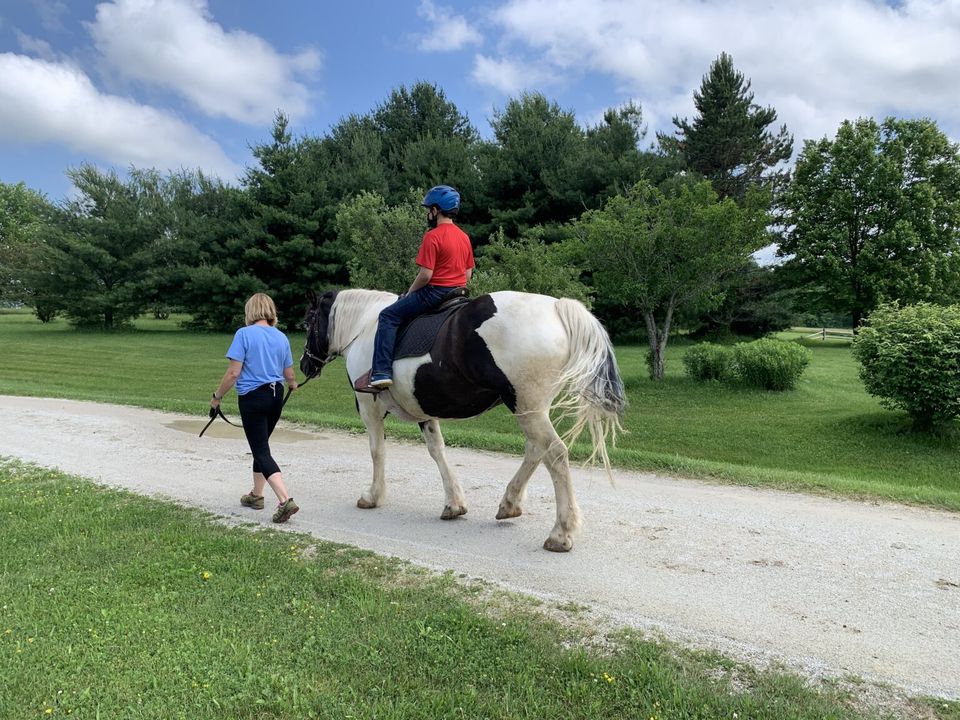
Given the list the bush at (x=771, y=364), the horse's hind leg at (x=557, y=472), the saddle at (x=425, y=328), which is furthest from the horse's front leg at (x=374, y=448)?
the bush at (x=771, y=364)

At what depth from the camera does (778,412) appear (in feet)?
43.0

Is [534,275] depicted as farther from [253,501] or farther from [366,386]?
[253,501]

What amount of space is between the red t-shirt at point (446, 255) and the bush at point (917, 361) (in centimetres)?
829

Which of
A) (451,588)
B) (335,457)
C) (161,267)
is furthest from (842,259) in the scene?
(161,267)

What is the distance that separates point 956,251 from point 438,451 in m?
38.0

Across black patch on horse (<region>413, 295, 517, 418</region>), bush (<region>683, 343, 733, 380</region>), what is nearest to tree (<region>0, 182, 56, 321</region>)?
bush (<region>683, 343, 733, 380</region>)

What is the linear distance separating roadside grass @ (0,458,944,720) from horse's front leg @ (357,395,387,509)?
149cm

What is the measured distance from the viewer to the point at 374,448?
247 inches

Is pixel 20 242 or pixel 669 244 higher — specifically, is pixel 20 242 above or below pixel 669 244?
above

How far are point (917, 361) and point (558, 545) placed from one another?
27.0 ft

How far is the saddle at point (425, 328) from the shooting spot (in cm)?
543

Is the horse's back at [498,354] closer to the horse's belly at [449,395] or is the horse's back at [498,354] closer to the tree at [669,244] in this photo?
the horse's belly at [449,395]

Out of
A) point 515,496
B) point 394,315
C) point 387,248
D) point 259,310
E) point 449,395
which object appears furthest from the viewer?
point 387,248

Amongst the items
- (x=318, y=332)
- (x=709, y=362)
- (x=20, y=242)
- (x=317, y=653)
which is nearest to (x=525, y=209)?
(x=709, y=362)
